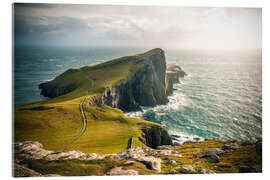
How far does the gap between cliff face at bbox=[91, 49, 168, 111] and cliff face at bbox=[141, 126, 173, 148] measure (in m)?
15.6

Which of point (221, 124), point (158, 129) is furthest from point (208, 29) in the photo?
point (221, 124)

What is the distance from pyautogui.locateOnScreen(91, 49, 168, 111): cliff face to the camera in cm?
3969

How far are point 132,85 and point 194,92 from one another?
24.8 meters

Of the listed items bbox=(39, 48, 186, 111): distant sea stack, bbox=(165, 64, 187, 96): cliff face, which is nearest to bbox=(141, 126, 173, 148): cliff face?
bbox=(39, 48, 186, 111): distant sea stack

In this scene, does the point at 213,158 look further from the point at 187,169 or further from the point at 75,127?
the point at 75,127

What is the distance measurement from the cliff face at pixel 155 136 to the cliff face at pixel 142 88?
1561cm

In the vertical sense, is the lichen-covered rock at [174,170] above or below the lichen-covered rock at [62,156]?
below

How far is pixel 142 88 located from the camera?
47250 mm

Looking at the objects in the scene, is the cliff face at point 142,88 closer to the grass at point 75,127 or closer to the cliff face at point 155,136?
the grass at point 75,127

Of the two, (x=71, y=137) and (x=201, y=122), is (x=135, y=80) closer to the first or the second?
(x=201, y=122)

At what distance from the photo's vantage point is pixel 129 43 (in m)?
21.1

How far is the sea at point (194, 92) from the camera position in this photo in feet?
54.1

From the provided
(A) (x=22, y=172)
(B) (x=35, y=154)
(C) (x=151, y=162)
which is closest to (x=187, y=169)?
(C) (x=151, y=162)

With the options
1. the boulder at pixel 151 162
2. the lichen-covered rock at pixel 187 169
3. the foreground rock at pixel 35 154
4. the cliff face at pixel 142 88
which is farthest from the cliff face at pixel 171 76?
the foreground rock at pixel 35 154
